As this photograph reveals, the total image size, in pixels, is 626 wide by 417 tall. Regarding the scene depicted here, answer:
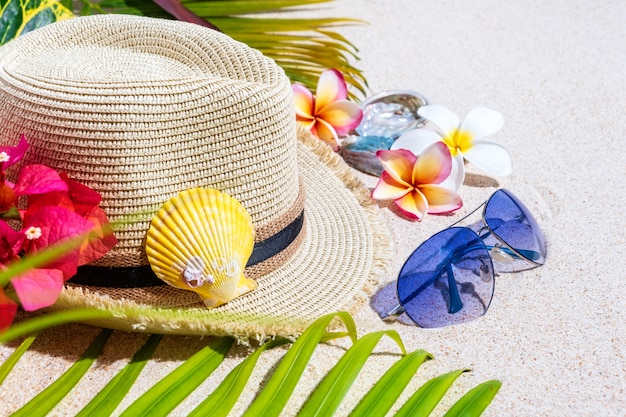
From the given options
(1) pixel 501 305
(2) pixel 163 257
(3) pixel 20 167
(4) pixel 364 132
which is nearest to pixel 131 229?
→ (2) pixel 163 257

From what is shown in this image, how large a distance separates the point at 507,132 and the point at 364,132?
49cm

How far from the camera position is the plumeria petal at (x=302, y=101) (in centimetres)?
218

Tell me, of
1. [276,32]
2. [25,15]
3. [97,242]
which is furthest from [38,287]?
[276,32]

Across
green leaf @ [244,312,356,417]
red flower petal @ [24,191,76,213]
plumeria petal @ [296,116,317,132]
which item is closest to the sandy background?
green leaf @ [244,312,356,417]

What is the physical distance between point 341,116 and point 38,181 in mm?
1111

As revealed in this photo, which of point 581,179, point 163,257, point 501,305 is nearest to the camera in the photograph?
point 163,257

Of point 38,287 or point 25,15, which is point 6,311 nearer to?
Answer: point 38,287

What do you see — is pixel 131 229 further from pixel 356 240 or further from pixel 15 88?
pixel 356 240

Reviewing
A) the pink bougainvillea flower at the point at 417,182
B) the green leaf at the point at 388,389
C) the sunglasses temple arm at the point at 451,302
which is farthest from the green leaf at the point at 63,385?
the pink bougainvillea flower at the point at 417,182

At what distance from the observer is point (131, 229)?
138 centimetres

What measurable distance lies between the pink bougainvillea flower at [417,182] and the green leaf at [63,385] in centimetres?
84

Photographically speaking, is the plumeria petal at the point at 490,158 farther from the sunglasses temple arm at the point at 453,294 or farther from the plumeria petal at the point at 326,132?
the sunglasses temple arm at the point at 453,294

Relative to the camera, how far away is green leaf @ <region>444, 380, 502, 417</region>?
1.23 m

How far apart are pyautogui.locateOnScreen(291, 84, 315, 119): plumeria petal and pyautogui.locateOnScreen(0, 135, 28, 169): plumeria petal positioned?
1.00 meters
